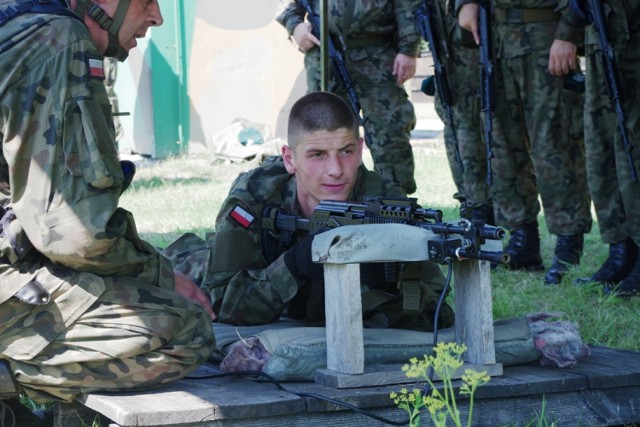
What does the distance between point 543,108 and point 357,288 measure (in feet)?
10.3

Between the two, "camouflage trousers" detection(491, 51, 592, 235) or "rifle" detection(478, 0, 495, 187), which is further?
"rifle" detection(478, 0, 495, 187)

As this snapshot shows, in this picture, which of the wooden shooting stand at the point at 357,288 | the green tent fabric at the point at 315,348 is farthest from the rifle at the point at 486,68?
the wooden shooting stand at the point at 357,288

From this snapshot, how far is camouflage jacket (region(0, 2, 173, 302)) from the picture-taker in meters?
3.08

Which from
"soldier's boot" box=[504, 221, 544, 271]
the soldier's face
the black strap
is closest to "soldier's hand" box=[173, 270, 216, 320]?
the soldier's face

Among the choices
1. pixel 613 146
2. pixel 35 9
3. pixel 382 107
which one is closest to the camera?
pixel 35 9

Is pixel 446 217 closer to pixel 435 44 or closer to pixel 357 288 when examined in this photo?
pixel 435 44

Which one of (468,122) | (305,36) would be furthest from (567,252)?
(305,36)

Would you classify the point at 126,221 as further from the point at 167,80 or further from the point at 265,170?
the point at 167,80

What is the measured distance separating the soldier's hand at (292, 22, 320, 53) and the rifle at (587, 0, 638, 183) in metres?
1.98

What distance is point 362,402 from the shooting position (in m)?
3.28

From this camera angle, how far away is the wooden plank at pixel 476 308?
11.5ft

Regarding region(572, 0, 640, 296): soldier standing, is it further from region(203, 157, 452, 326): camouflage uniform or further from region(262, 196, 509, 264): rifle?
region(262, 196, 509, 264): rifle

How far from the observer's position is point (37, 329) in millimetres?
3268

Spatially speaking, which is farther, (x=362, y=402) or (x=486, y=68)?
(x=486, y=68)
